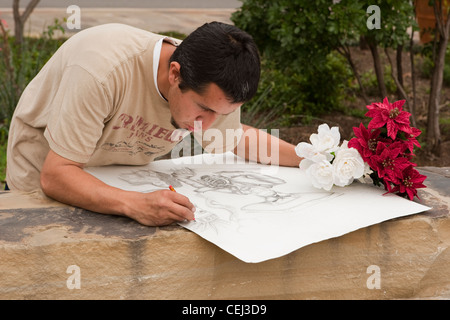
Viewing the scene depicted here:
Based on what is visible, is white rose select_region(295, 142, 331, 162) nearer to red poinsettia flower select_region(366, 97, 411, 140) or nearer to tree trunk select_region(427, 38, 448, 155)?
red poinsettia flower select_region(366, 97, 411, 140)

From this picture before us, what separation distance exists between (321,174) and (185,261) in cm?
61

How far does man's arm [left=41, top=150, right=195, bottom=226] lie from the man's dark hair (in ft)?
1.31

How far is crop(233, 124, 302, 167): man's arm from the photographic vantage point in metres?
2.52

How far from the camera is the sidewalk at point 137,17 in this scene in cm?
745

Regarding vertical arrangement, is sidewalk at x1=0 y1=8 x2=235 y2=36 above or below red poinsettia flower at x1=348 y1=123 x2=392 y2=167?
above

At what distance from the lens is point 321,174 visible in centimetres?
218

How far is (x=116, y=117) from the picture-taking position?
219cm

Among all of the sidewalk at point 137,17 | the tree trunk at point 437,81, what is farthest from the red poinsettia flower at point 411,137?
the sidewalk at point 137,17

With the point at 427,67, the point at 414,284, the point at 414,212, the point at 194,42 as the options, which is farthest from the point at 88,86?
the point at 427,67

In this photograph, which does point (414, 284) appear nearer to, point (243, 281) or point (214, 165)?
point (243, 281)

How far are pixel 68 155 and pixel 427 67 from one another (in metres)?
5.30

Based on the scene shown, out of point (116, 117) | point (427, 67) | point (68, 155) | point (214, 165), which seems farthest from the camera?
point (427, 67)

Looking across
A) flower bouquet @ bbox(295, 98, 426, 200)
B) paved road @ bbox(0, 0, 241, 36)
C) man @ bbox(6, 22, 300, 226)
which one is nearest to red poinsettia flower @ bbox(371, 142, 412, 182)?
flower bouquet @ bbox(295, 98, 426, 200)

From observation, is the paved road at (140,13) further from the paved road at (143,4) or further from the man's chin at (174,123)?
the man's chin at (174,123)
